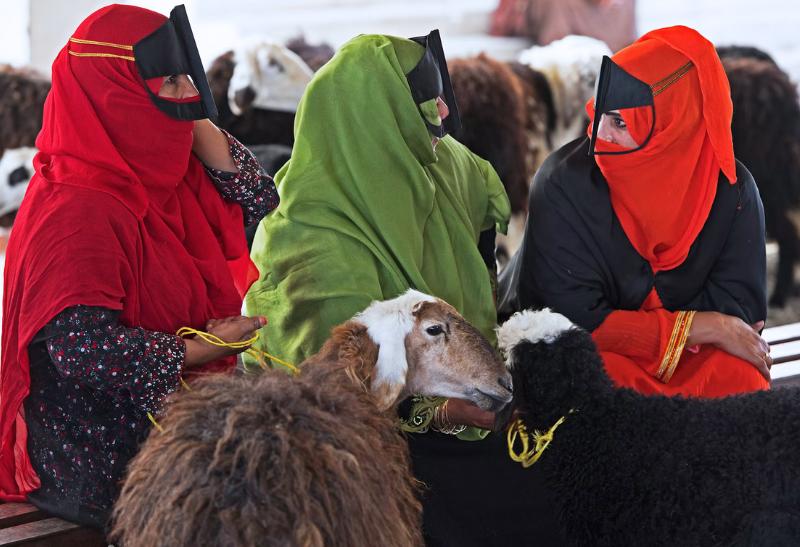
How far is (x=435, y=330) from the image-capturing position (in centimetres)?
245

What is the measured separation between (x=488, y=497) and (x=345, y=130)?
1.19m

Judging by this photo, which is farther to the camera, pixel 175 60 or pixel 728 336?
pixel 728 336

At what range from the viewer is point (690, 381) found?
9.84ft

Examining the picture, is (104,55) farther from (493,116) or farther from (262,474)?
(493,116)

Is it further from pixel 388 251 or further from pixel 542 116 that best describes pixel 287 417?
pixel 542 116

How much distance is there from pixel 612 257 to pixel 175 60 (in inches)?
59.5

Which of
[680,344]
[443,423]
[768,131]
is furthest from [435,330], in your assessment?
[768,131]

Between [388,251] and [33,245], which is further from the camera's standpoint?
[388,251]

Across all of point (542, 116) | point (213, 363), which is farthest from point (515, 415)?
point (542, 116)

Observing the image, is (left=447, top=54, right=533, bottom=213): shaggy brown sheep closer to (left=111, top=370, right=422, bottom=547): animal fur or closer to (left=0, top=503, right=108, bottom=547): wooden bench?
(left=0, top=503, right=108, bottom=547): wooden bench

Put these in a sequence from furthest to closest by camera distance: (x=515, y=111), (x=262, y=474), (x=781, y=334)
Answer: (x=515, y=111), (x=781, y=334), (x=262, y=474)

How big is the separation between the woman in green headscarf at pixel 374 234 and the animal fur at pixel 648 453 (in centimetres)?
25

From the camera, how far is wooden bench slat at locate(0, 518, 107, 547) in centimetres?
231

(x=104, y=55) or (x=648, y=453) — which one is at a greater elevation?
(x=104, y=55)
